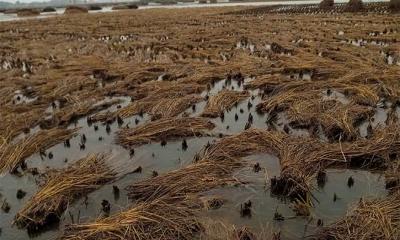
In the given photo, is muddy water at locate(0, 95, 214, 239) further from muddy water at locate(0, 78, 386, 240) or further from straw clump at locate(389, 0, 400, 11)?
straw clump at locate(389, 0, 400, 11)

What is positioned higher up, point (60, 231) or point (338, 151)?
point (338, 151)

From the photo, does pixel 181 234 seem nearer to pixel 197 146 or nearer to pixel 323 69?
pixel 197 146

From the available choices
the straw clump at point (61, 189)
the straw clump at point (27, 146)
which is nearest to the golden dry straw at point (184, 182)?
the straw clump at point (61, 189)

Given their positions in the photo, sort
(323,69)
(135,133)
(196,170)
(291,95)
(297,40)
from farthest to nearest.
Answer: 1. (297,40)
2. (323,69)
3. (291,95)
4. (135,133)
5. (196,170)

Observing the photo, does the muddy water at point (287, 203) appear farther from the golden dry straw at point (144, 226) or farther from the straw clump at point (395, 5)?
the straw clump at point (395, 5)

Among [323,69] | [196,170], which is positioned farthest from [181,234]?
[323,69]

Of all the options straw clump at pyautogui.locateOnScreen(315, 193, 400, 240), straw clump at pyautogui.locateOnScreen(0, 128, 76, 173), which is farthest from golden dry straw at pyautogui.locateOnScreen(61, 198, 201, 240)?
straw clump at pyautogui.locateOnScreen(0, 128, 76, 173)
